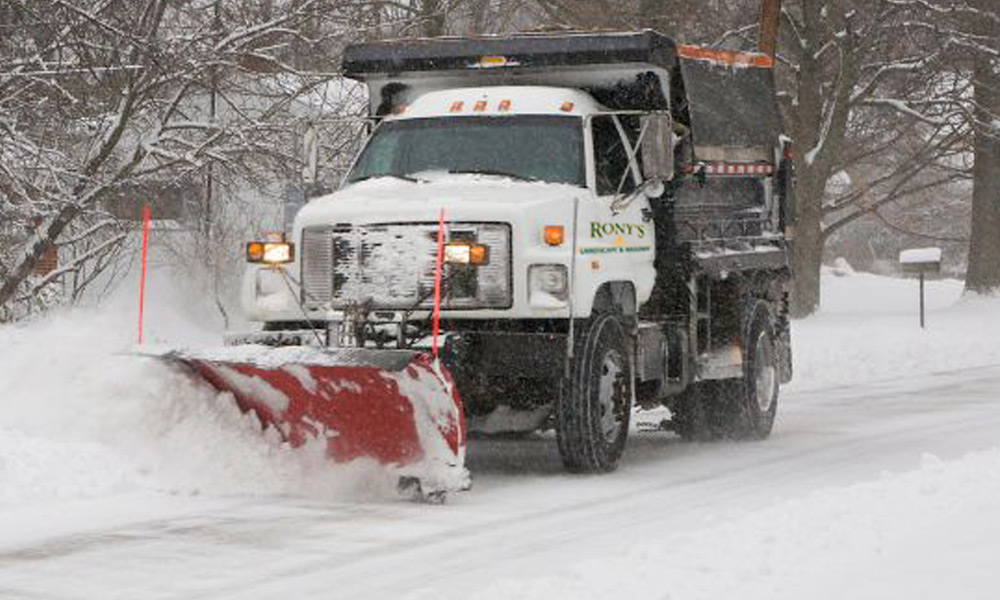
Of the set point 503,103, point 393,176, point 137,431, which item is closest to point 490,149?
point 503,103

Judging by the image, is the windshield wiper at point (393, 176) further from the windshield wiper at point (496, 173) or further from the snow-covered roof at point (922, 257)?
the snow-covered roof at point (922, 257)

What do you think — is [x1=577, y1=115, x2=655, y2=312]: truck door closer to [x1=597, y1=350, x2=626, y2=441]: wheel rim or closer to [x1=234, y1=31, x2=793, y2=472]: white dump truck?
[x1=234, y1=31, x2=793, y2=472]: white dump truck

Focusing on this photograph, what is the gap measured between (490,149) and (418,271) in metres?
1.44

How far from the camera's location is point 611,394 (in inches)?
426

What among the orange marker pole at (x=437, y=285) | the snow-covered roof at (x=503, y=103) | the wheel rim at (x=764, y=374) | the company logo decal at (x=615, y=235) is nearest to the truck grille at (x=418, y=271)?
the orange marker pole at (x=437, y=285)

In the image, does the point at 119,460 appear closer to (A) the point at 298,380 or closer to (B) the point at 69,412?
(B) the point at 69,412

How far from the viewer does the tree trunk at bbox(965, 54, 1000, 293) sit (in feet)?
105

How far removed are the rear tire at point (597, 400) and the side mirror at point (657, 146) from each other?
3.04 ft

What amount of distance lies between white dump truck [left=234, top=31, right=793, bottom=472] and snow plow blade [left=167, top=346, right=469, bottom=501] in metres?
0.24

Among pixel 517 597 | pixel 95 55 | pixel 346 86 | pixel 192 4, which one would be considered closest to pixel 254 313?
pixel 517 597

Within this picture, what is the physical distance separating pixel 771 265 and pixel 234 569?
7.27 metres

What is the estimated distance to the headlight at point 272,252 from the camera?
10445 millimetres

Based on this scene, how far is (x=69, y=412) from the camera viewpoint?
33.0 feet

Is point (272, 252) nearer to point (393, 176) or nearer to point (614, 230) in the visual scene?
point (393, 176)
